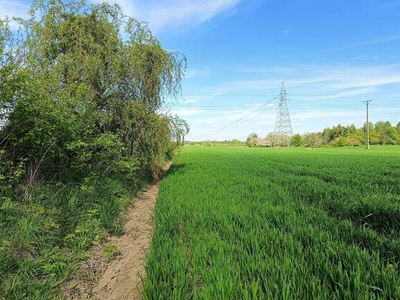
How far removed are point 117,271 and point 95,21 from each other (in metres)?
9.48

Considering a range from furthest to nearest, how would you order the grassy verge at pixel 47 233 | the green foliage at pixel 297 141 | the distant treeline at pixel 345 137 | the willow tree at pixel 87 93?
the green foliage at pixel 297 141 → the distant treeline at pixel 345 137 → the willow tree at pixel 87 93 → the grassy verge at pixel 47 233

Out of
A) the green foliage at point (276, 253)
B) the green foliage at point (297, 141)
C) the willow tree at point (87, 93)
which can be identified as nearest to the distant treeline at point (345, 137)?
the green foliage at point (297, 141)

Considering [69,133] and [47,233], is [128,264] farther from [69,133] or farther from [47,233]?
[69,133]

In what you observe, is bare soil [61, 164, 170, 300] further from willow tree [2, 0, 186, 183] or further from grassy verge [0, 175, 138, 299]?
willow tree [2, 0, 186, 183]

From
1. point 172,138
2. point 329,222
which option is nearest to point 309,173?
point 172,138

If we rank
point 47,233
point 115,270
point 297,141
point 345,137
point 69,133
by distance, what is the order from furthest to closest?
point 297,141 → point 345,137 → point 69,133 → point 47,233 → point 115,270

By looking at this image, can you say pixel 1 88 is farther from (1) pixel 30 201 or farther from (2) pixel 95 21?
(2) pixel 95 21

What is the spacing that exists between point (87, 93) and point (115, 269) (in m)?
6.31

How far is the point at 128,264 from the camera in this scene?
4.23 m

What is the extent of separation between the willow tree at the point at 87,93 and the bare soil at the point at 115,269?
2569 millimetres

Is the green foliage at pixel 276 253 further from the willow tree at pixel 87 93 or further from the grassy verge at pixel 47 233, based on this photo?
the willow tree at pixel 87 93

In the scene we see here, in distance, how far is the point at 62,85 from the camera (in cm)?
909

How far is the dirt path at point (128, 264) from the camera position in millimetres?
3424

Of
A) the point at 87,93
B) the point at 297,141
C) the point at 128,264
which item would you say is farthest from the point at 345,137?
the point at 128,264
